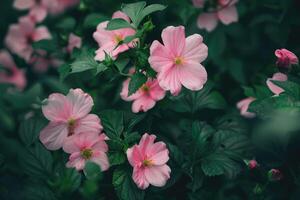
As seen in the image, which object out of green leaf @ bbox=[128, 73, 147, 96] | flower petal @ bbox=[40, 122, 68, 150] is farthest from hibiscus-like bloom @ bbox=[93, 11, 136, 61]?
flower petal @ bbox=[40, 122, 68, 150]

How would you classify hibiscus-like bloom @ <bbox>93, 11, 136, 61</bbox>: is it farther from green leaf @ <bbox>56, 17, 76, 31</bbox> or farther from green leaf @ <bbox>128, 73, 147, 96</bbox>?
green leaf @ <bbox>56, 17, 76, 31</bbox>

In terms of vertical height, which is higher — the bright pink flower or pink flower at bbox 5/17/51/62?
the bright pink flower

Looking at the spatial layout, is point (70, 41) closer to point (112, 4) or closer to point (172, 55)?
point (112, 4)

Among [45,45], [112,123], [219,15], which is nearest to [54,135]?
[112,123]

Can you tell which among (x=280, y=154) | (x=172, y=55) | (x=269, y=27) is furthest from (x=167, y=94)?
(x=269, y=27)

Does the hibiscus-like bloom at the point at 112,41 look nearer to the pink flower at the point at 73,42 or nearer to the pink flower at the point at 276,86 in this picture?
the pink flower at the point at 73,42

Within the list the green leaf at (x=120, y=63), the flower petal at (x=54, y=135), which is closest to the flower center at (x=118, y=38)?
the green leaf at (x=120, y=63)

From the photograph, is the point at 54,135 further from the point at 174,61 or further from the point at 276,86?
the point at 276,86
